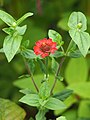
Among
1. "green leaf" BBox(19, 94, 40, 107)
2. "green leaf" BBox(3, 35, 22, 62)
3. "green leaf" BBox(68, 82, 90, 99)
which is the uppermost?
"green leaf" BBox(3, 35, 22, 62)

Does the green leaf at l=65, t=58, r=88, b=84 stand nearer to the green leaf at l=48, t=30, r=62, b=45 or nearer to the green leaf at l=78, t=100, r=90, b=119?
the green leaf at l=78, t=100, r=90, b=119

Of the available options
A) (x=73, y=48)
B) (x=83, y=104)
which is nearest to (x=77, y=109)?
(x=83, y=104)

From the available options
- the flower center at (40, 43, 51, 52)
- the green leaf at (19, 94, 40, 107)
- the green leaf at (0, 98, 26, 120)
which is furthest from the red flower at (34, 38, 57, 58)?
the green leaf at (0, 98, 26, 120)

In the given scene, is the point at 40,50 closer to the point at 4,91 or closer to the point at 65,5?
the point at 4,91

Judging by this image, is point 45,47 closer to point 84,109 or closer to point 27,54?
point 27,54


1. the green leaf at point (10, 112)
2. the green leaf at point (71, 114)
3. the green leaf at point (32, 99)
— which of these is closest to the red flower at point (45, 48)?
the green leaf at point (32, 99)
